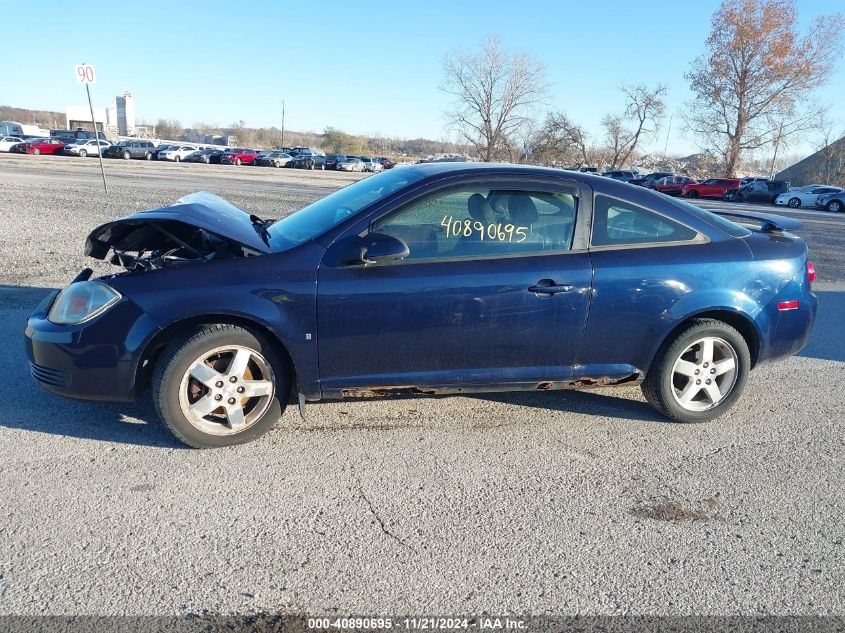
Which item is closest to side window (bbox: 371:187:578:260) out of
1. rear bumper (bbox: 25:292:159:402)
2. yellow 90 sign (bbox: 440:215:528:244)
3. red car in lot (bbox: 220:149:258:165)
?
yellow 90 sign (bbox: 440:215:528:244)

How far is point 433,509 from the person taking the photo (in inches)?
130

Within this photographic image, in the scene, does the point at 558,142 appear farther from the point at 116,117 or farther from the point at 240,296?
the point at 116,117

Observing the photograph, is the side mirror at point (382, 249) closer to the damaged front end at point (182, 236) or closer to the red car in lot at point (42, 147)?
the damaged front end at point (182, 236)

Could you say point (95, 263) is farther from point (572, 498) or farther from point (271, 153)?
point (271, 153)

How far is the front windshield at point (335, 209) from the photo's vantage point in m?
4.08

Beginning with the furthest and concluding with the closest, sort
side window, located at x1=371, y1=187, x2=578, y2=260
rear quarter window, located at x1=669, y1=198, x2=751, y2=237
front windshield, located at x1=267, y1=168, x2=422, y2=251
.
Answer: rear quarter window, located at x1=669, y1=198, x2=751, y2=237, front windshield, located at x1=267, y1=168, x2=422, y2=251, side window, located at x1=371, y1=187, x2=578, y2=260

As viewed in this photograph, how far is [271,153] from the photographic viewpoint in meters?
55.1

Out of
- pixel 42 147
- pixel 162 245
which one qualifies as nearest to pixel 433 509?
pixel 162 245

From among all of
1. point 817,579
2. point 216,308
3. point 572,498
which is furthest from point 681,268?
point 216,308

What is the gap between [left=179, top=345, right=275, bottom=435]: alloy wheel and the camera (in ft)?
12.2

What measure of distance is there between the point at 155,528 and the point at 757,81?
64.4 m

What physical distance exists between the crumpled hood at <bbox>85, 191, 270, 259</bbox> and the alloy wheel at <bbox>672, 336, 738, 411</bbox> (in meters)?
2.76

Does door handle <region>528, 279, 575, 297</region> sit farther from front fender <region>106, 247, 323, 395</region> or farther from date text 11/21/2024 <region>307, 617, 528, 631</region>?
date text 11/21/2024 <region>307, 617, 528, 631</region>

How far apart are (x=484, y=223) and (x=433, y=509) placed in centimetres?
173
